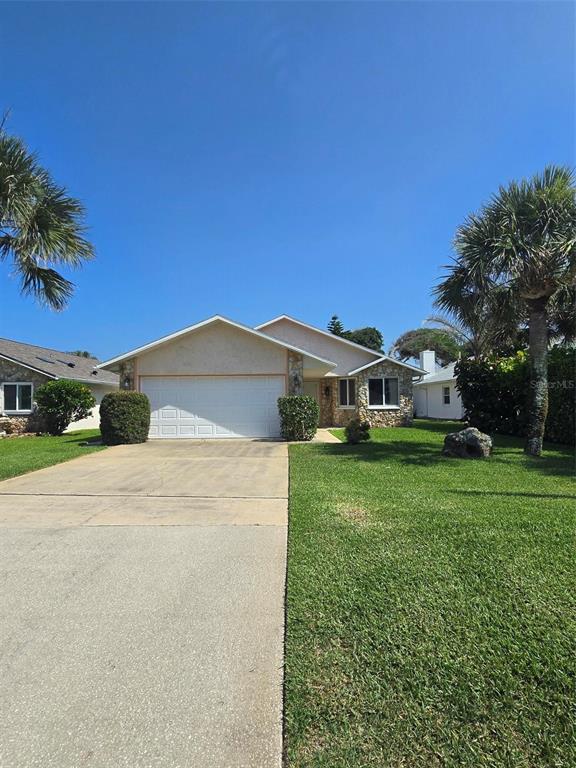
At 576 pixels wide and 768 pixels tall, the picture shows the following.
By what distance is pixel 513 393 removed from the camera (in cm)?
1686

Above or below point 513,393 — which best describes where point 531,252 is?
above

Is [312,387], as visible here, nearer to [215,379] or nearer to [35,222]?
[215,379]

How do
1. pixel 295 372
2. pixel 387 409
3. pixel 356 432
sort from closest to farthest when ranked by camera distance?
pixel 356 432, pixel 295 372, pixel 387 409

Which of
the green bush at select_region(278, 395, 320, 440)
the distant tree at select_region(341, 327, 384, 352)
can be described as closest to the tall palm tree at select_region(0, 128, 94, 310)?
the green bush at select_region(278, 395, 320, 440)

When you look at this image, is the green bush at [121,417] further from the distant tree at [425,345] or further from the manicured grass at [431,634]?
the distant tree at [425,345]

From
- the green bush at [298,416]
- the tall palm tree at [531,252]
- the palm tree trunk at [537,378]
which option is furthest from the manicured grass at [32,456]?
the palm tree trunk at [537,378]

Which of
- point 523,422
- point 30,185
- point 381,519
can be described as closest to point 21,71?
point 30,185

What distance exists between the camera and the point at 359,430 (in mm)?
13727

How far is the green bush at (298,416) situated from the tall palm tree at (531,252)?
6241 mm

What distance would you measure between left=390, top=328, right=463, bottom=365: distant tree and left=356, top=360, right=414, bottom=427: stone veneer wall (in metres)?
21.7

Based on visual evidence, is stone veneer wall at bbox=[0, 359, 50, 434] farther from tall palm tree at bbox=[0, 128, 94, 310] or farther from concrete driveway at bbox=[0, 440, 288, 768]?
concrete driveway at bbox=[0, 440, 288, 768]

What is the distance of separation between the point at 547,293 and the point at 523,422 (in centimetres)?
709

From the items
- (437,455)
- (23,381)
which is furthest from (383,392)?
(23,381)

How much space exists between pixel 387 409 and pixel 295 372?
6.70m
